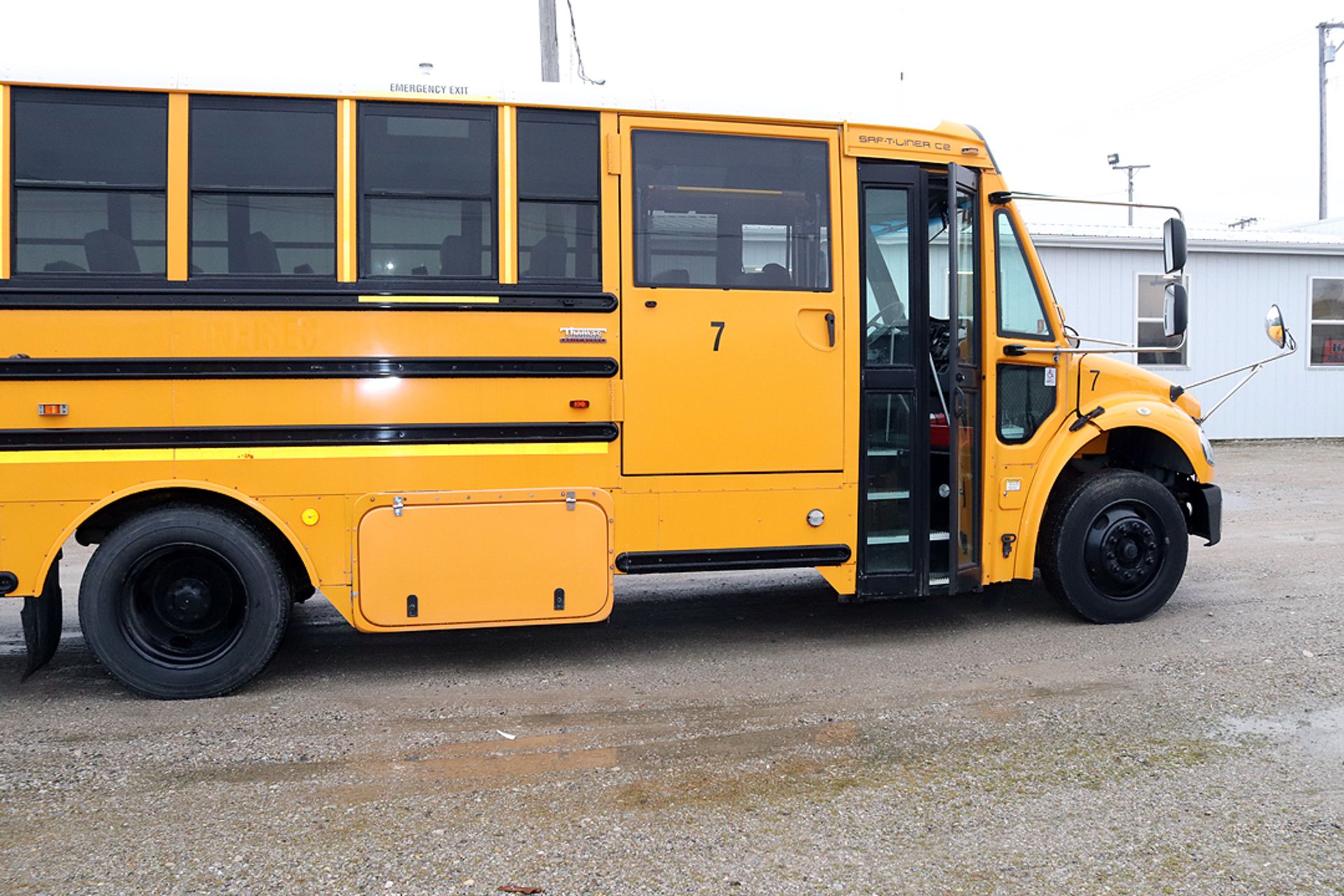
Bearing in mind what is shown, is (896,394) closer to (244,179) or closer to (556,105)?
(556,105)

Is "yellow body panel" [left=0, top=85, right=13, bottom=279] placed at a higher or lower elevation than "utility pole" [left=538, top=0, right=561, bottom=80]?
lower

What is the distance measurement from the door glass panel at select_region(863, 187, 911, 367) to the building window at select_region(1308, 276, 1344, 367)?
14.6m

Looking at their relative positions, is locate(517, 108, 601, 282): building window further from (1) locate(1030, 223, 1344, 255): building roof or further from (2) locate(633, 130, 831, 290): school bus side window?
(1) locate(1030, 223, 1344, 255): building roof

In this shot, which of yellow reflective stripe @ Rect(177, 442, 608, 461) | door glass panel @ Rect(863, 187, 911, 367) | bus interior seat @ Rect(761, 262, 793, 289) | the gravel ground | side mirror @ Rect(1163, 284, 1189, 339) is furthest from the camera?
side mirror @ Rect(1163, 284, 1189, 339)

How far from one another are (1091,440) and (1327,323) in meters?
13.8

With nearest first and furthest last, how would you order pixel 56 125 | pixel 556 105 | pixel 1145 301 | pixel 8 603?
pixel 56 125, pixel 556 105, pixel 8 603, pixel 1145 301

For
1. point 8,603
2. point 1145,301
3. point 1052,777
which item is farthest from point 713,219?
point 1145,301

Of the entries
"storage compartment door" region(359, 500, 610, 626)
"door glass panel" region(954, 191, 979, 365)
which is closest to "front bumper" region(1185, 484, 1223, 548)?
"door glass panel" region(954, 191, 979, 365)

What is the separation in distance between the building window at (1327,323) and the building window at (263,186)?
55.9ft

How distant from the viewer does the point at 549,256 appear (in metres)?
4.91

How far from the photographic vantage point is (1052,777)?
3717 millimetres

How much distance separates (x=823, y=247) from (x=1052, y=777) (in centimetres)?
277

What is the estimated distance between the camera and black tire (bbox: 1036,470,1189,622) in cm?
584

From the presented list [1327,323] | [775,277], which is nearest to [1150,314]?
[1327,323]
